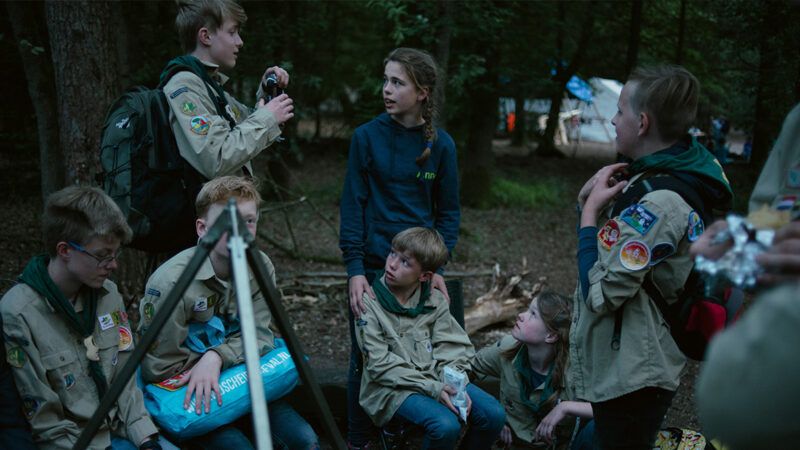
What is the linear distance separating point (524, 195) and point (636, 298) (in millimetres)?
11251

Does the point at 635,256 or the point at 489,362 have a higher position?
the point at 635,256

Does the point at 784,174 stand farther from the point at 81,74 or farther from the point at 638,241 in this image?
the point at 81,74

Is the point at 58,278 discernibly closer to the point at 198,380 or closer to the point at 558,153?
the point at 198,380

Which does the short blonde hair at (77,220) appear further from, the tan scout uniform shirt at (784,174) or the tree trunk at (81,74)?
the tree trunk at (81,74)

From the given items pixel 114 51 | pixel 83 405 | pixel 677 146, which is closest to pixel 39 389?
pixel 83 405

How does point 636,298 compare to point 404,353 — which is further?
point 404,353

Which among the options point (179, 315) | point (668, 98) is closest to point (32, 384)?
point (179, 315)

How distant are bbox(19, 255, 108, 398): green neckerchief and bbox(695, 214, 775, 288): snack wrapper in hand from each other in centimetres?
231

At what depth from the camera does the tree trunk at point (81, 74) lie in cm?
521

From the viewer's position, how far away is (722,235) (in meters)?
1.75

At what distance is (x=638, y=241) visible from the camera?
2.51 m

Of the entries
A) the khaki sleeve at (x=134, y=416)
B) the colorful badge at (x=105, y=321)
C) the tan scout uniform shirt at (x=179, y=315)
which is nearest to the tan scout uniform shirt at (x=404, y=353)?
the tan scout uniform shirt at (x=179, y=315)

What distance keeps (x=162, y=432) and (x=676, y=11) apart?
50.2 feet

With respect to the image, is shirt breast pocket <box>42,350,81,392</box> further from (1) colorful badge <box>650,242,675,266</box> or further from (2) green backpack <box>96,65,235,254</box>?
(1) colorful badge <box>650,242,675,266</box>
